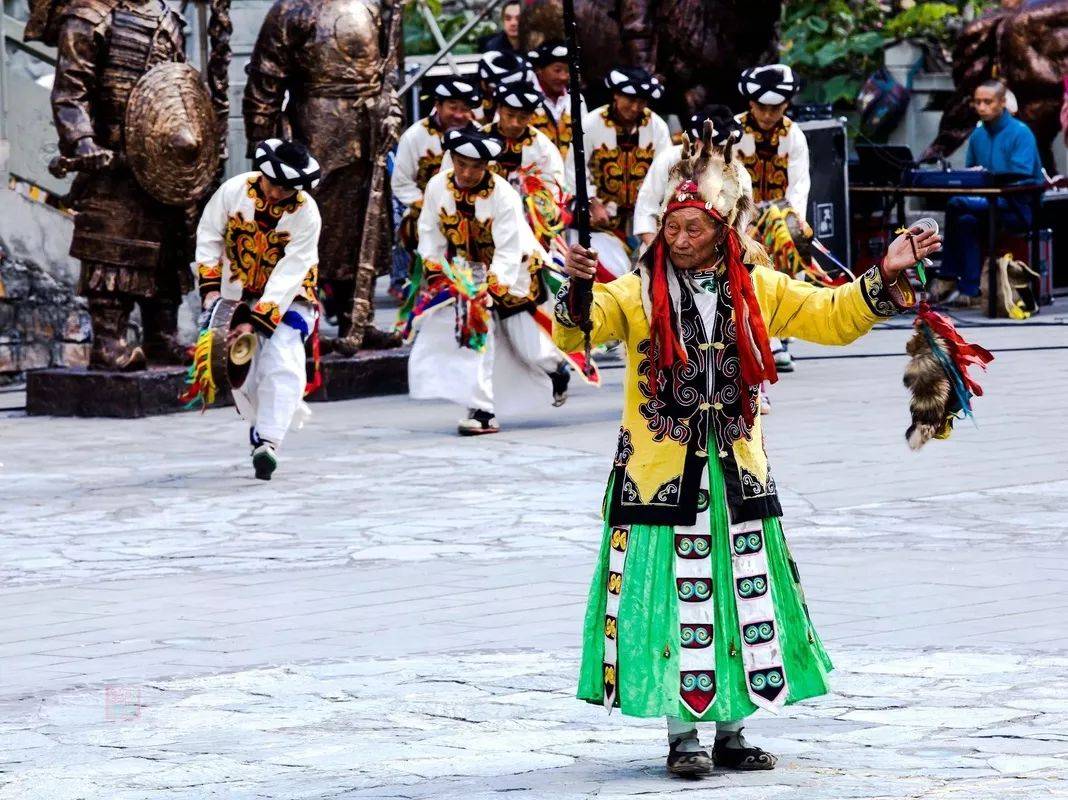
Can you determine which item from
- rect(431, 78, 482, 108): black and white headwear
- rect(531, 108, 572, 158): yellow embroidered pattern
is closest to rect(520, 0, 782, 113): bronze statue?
rect(531, 108, 572, 158): yellow embroidered pattern

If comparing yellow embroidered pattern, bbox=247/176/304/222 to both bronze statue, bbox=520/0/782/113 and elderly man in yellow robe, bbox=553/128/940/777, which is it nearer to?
elderly man in yellow robe, bbox=553/128/940/777

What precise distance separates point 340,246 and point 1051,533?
646 cm

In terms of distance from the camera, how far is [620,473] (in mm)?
5531

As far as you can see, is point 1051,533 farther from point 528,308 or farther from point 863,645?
point 528,308

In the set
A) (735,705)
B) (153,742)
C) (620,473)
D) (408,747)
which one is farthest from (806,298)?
(153,742)

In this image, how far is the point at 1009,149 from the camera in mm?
16344

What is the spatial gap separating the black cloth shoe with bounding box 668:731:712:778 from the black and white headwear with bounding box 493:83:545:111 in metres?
7.75

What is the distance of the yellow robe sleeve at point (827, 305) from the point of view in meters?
5.43

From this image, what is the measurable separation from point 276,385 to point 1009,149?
7.57 meters

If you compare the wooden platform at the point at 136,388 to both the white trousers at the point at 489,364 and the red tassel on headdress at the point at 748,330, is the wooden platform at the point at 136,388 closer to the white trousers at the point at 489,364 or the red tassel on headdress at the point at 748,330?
the white trousers at the point at 489,364

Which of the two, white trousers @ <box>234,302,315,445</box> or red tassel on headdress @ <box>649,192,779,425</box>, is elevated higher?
red tassel on headdress @ <box>649,192,779,425</box>

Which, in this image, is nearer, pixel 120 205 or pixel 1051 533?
pixel 1051 533

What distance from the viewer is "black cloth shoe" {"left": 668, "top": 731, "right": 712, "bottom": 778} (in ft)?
17.1

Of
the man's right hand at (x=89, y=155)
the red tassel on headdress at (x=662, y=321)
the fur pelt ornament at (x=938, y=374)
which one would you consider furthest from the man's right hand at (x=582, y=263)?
the man's right hand at (x=89, y=155)
